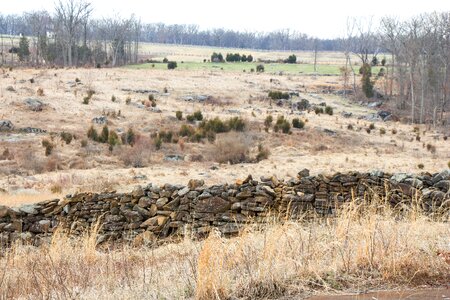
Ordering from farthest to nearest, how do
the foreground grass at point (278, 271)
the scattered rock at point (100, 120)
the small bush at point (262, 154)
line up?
the scattered rock at point (100, 120), the small bush at point (262, 154), the foreground grass at point (278, 271)

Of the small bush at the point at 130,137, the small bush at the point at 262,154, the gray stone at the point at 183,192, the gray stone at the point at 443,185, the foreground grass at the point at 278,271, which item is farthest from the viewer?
the small bush at the point at 130,137

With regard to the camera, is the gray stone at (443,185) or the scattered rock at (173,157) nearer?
the gray stone at (443,185)

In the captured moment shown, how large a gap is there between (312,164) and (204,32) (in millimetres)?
137725

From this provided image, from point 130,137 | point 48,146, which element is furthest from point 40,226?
point 130,137

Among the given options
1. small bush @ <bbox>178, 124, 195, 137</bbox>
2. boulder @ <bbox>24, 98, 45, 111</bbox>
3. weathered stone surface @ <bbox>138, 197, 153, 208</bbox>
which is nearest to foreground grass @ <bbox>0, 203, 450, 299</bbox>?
weathered stone surface @ <bbox>138, 197, 153, 208</bbox>

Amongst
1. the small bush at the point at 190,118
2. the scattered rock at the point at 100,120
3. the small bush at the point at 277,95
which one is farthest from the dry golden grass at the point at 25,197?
the small bush at the point at 277,95

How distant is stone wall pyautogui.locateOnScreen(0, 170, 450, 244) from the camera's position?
29.4 feet

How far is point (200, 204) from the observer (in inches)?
363

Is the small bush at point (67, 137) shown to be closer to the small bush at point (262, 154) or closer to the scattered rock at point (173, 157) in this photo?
the scattered rock at point (173, 157)

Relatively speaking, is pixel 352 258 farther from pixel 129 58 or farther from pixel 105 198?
pixel 129 58

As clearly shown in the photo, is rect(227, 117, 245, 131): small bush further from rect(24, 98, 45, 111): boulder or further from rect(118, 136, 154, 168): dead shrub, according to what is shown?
rect(24, 98, 45, 111): boulder

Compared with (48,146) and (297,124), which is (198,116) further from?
(48,146)

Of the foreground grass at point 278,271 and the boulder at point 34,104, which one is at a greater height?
the foreground grass at point 278,271

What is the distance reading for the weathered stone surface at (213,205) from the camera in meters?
9.21
